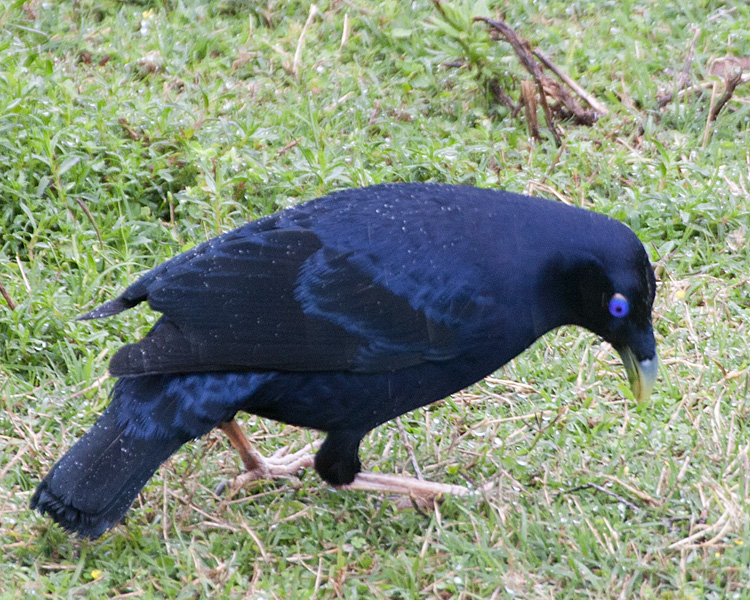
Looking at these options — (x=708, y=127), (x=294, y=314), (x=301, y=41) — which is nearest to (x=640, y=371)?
(x=294, y=314)

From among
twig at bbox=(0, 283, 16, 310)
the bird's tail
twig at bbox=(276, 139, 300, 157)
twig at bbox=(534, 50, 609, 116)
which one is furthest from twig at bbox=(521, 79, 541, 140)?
the bird's tail

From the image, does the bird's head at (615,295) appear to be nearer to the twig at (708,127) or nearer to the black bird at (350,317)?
the black bird at (350,317)

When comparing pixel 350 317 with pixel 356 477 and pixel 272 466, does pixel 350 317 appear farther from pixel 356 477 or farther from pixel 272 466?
pixel 272 466

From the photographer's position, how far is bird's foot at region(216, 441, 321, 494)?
3.81m

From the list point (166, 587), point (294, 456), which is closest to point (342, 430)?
point (294, 456)

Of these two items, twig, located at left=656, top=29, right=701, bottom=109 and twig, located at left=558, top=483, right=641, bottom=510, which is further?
twig, located at left=656, top=29, right=701, bottom=109

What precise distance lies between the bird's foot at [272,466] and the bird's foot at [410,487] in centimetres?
24

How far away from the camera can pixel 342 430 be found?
11.6ft

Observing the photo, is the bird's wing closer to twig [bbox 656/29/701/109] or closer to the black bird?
the black bird

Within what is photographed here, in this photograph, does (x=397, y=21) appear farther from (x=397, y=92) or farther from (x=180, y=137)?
(x=180, y=137)

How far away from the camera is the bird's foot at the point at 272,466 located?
381 centimetres

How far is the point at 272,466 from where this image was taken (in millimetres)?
3885

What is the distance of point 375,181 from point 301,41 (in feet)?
5.82

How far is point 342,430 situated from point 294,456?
1.64 ft
